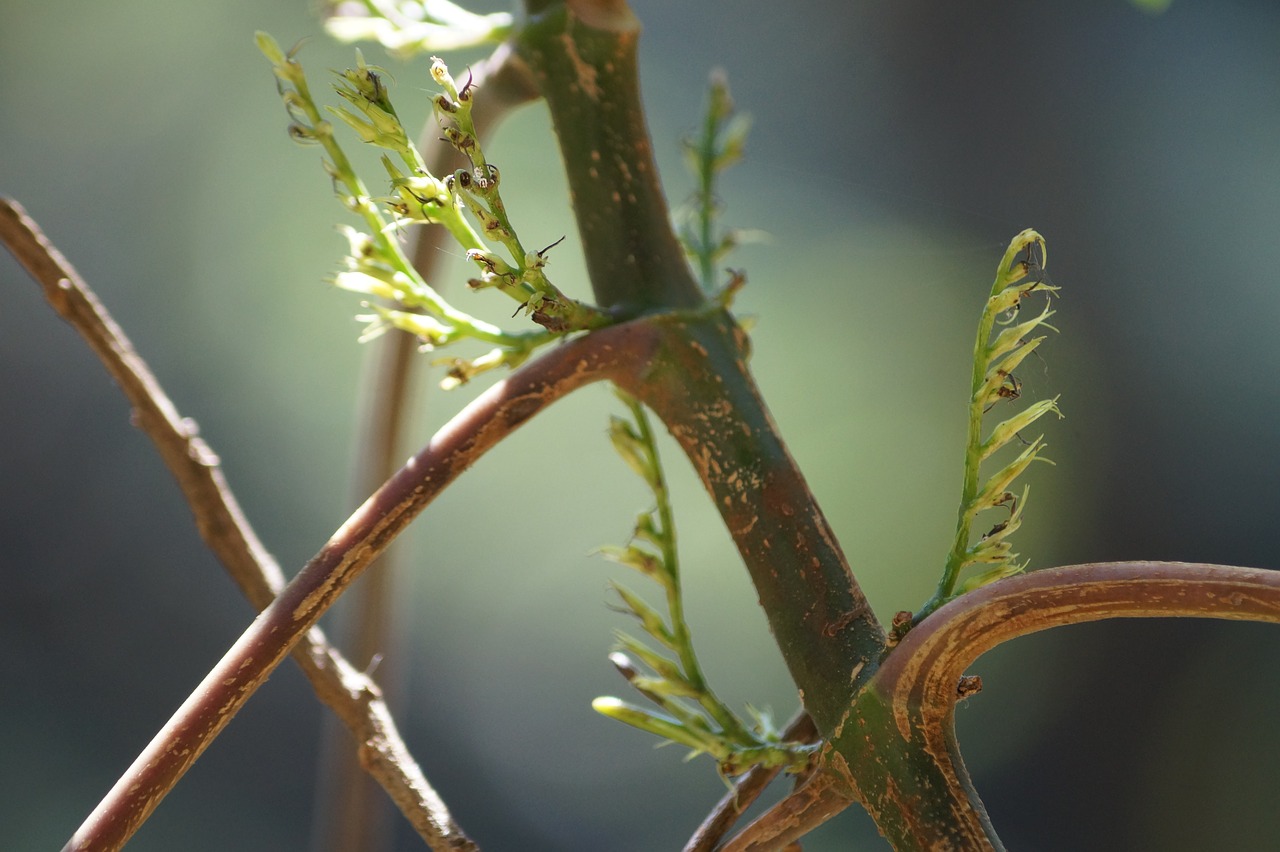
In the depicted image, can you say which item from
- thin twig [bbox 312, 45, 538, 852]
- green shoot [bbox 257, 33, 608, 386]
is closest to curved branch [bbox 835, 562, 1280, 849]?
green shoot [bbox 257, 33, 608, 386]

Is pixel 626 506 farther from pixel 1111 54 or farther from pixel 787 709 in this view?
pixel 1111 54

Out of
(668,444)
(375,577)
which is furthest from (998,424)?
(668,444)

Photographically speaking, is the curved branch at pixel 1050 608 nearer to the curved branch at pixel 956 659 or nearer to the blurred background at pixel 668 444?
the curved branch at pixel 956 659

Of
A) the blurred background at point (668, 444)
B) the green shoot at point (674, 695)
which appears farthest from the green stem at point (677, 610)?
the blurred background at point (668, 444)

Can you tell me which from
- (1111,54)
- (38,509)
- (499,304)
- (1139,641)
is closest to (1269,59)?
(1111,54)

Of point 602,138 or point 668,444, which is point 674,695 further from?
point 668,444
